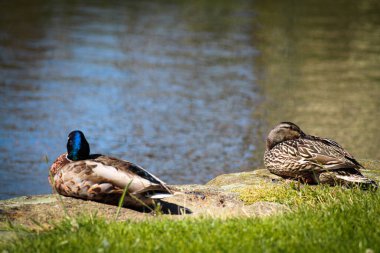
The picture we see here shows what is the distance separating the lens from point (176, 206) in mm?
7535

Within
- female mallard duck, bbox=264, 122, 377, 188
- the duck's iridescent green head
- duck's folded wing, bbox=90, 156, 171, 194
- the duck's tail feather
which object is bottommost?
the duck's tail feather

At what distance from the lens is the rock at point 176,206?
22.1 ft

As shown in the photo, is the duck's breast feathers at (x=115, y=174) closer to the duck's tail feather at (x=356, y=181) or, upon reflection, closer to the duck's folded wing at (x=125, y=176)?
the duck's folded wing at (x=125, y=176)

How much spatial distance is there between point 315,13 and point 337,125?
22622 mm

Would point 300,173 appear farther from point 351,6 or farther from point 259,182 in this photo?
point 351,6

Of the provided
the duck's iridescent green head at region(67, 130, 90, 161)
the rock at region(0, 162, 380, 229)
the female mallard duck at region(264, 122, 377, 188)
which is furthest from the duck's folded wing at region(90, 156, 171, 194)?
the female mallard duck at region(264, 122, 377, 188)

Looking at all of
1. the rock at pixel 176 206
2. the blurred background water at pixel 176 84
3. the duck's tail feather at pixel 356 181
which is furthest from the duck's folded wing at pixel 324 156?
the blurred background water at pixel 176 84

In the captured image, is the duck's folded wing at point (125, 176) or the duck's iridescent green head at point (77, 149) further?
the duck's iridescent green head at point (77, 149)

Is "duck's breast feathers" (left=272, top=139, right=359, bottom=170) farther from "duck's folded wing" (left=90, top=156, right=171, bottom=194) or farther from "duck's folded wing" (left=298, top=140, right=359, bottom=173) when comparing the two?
"duck's folded wing" (left=90, top=156, right=171, bottom=194)

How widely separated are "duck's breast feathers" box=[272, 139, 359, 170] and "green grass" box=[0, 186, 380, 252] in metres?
1.94

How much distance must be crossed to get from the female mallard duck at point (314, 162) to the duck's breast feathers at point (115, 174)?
1.86m

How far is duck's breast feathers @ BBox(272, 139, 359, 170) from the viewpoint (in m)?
8.12

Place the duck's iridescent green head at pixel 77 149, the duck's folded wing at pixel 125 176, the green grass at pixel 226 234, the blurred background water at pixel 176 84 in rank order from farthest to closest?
the blurred background water at pixel 176 84 → the duck's iridescent green head at pixel 77 149 → the duck's folded wing at pixel 125 176 → the green grass at pixel 226 234

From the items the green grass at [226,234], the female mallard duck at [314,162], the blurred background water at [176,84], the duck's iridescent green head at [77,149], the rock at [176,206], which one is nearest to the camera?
the green grass at [226,234]
